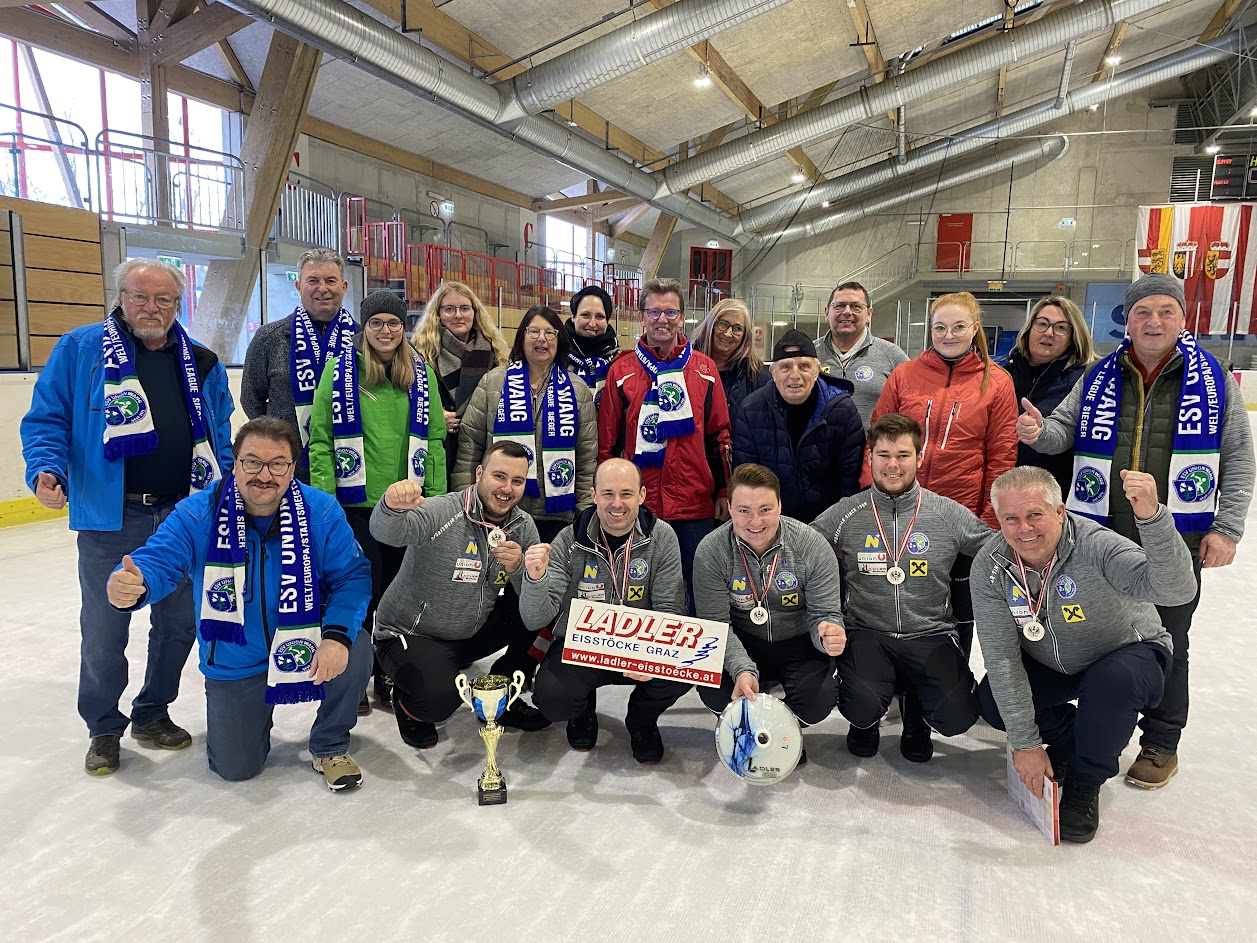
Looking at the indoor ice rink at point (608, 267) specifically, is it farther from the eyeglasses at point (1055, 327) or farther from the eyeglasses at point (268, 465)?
the eyeglasses at point (268, 465)

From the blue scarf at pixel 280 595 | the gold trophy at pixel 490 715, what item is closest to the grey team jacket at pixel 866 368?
the gold trophy at pixel 490 715

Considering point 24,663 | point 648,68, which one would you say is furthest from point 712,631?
point 648,68

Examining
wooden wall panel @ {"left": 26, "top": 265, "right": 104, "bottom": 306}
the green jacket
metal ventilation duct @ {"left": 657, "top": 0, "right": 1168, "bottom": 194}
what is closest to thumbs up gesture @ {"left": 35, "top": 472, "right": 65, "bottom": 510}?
the green jacket

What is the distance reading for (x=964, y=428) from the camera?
9.46 feet

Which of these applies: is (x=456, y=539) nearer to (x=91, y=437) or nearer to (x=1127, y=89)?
(x=91, y=437)

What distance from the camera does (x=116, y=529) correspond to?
2.45 metres

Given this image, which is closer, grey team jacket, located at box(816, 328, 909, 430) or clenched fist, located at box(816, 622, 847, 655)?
clenched fist, located at box(816, 622, 847, 655)

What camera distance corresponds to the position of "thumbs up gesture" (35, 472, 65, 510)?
231cm

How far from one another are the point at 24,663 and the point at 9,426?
11.2 ft

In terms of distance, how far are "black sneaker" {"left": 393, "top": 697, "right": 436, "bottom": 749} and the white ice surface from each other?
5cm

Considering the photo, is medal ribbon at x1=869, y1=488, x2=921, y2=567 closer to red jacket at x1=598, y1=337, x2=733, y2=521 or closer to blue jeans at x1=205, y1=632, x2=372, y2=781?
red jacket at x1=598, y1=337, x2=733, y2=521

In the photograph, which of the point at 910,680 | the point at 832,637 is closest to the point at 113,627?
the point at 832,637

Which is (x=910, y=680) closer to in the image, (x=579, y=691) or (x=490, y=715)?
(x=579, y=691)

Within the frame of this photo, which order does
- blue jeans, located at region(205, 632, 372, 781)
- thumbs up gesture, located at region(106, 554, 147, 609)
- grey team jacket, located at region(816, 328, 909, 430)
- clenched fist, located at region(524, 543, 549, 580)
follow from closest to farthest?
thumbs up gesture, located at region(106, 554, 147, 609) < blue jeans, located at region(205, 632, 372, 781) < clenched fist, located at region(524, 543, 549, 580) < grey team jacket, located at region(816, 328, 909, 430)
